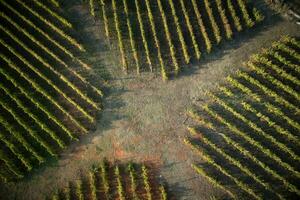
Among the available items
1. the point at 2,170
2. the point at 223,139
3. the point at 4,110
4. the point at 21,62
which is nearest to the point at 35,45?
the point at 21,62

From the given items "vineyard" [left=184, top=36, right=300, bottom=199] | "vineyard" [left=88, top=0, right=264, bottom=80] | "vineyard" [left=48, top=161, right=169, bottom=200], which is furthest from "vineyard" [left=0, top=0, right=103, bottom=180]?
"vineyard" [left=184, top=36, right=300, bottom=199]

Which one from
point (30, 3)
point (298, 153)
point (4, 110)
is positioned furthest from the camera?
point (30, 3)

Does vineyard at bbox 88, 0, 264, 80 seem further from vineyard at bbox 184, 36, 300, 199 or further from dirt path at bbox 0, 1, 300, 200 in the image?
vineyard at bbox 184, 36, 300, 199

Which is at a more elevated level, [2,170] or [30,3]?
[30,3]

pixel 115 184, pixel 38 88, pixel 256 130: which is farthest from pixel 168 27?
pixel 115 184

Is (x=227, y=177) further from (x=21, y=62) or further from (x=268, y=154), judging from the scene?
(x=21, y=62)

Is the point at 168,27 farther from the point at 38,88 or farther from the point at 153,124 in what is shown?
the point at 38,88
